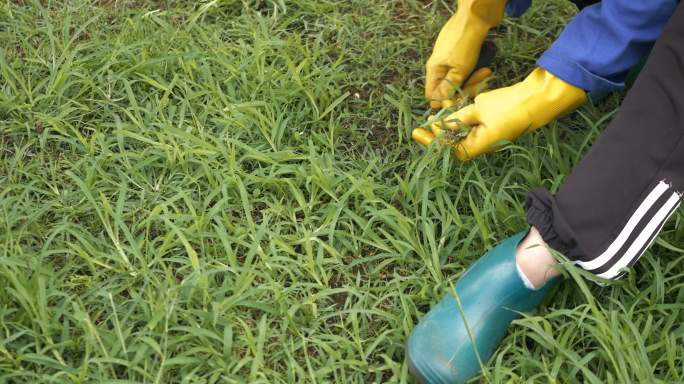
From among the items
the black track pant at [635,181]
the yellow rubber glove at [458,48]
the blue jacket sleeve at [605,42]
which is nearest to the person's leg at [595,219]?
the black track pant at [635,181]

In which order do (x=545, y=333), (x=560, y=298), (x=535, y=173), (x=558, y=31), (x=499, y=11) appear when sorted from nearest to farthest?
(x=545, y=333)
(x=560, y=298)
(x=535, y=173)
(x=499, y=11)
(x=558, y=31)

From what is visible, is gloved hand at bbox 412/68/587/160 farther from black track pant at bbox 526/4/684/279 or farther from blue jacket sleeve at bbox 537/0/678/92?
black track pant at bbox 526/4/684/279

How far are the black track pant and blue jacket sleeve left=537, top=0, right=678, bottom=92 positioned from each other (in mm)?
134

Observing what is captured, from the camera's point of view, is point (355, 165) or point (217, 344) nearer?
point (217, 344)

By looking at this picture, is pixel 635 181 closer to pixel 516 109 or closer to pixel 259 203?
pixel 516 109

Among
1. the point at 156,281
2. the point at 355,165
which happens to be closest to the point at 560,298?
the point at 355,165

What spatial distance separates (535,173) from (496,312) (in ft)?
1.23

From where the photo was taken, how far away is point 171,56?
197 cm

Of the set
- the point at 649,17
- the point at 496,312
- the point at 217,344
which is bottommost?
the point at 217,344

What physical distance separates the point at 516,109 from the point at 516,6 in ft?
1.31

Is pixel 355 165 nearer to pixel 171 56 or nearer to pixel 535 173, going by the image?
pixel 535 173

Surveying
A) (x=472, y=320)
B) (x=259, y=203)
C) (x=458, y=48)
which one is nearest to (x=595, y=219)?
(x=472, y=320)

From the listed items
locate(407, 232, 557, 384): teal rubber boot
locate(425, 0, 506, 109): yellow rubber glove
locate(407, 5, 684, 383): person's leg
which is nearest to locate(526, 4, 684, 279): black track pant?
locate(407, 5, 684, 383): person's leg

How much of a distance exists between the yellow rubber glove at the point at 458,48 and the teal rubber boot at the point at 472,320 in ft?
1.48
